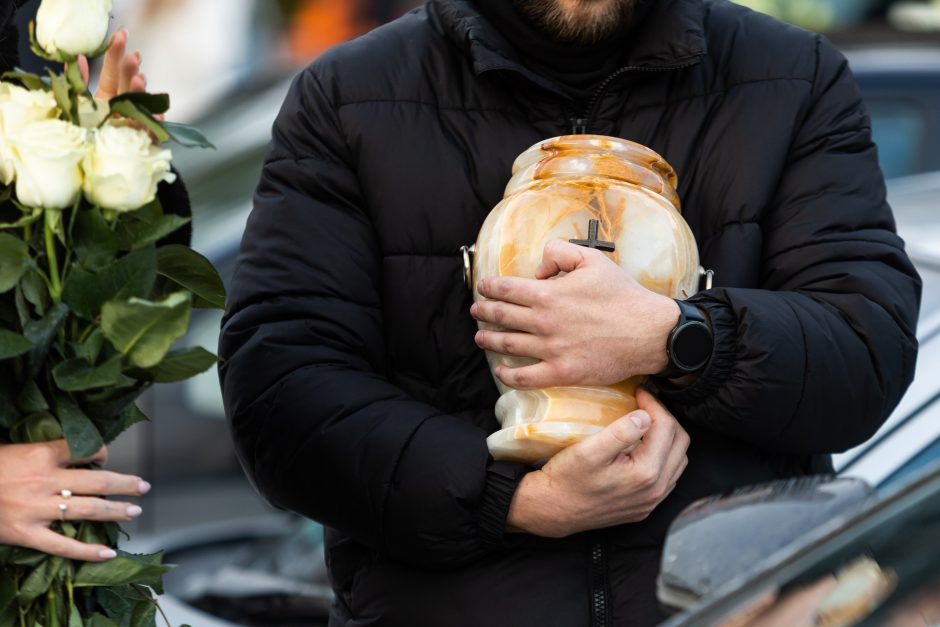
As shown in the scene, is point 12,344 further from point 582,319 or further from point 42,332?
point 582,319

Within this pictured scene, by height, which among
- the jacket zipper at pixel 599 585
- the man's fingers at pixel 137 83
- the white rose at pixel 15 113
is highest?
the white rose at pixel 15 113

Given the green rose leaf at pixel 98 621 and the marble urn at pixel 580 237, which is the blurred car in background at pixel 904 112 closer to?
the marble urn at pixel 580 237

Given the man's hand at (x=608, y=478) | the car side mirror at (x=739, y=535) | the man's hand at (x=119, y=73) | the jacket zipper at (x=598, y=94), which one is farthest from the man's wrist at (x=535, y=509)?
the man's hand at (x=119, y=73)

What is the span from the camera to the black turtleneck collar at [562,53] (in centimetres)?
260

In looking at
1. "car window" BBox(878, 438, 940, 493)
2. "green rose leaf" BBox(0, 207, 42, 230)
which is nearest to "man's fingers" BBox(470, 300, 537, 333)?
"green rose leaf" BBox(0, 207, 42, 230)

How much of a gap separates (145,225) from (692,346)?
2.64 ft

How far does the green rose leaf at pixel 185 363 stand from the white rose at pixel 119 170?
19 centimetres

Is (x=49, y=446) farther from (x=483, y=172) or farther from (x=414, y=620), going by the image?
(x=483, y=172)

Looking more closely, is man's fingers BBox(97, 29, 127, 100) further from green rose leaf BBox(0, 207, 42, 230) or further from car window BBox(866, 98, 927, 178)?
car window BBox(866, 98, 927, 178)

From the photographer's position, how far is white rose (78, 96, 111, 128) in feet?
6.52

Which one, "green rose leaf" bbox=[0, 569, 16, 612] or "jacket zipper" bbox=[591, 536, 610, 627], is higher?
"green rose leaf" bbox=[0, 569, 16, 612]

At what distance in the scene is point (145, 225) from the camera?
2.03 metres

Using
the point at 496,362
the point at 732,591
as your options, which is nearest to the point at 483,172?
the point at 496,362

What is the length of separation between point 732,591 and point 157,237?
842 mm
